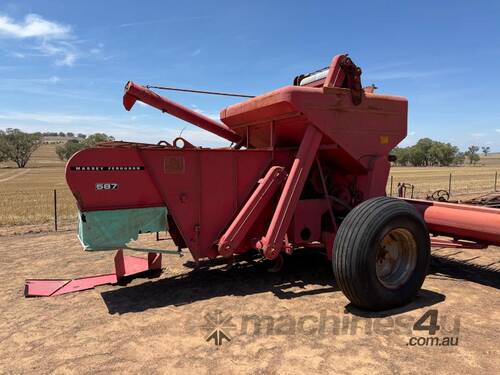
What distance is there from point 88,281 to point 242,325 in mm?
2421

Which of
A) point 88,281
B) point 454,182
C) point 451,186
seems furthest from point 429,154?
point 88,281

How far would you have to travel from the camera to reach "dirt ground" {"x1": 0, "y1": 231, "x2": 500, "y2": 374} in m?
3.17

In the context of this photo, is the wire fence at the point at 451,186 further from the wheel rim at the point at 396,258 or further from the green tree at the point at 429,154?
the green tree at the point at 429,154

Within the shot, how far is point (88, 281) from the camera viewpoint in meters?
5.23

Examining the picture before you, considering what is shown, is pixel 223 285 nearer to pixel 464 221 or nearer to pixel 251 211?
pixel 251 211

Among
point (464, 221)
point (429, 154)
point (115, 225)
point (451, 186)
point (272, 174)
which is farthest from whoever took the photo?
point (429, 154)

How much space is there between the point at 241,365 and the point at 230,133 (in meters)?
3.94

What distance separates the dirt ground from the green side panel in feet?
2.33

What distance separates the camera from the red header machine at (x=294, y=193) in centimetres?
422

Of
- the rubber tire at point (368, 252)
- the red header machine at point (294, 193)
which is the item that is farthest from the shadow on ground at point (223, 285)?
the rubber tire at point (368, 252)

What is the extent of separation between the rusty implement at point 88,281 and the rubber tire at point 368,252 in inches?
105

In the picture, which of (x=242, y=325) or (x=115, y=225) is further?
(x=115, y=225)

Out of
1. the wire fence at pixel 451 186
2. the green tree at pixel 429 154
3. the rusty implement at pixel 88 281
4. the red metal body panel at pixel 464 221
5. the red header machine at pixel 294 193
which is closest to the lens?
the red header machine at pixel 294 193

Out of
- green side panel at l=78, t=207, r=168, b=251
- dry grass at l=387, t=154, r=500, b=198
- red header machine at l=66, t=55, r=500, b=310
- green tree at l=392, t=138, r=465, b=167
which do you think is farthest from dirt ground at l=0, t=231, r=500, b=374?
green tree at l=392, t=138, r=465, b=167
